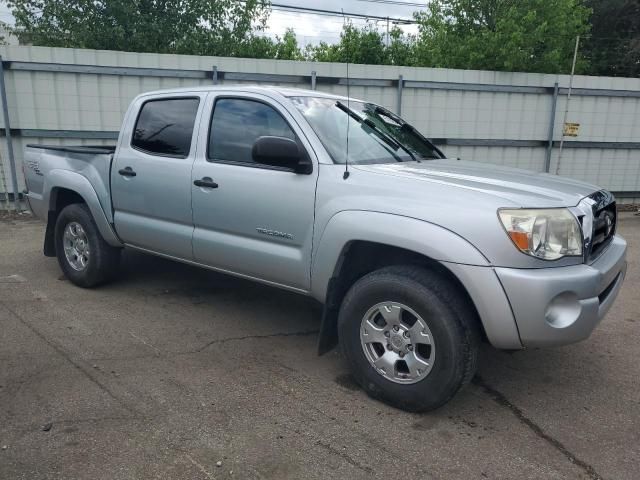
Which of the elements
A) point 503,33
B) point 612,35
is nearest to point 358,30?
point 503,33

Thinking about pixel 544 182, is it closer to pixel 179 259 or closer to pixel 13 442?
pixel 179 259

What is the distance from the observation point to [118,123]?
30.6 ft

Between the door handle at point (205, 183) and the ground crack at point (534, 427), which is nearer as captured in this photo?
the ground crack at point (534, 427)

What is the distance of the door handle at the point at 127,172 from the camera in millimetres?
4730

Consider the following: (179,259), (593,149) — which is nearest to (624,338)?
(179,259)

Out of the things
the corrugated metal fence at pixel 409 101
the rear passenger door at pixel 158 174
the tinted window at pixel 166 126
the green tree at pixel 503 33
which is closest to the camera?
the rear passenger door at pixel 158 174

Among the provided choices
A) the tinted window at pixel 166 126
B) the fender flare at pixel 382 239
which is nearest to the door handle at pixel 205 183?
the tinted window at pixel 166 126

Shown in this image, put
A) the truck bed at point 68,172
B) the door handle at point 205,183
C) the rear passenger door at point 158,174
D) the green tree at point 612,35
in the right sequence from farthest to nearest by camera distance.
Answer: the green tree at point 612,35
the truck bed at point 68,172
the rear passenger door at point 158,174
the door handle at point 205,183

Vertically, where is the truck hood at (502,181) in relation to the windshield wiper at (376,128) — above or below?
below

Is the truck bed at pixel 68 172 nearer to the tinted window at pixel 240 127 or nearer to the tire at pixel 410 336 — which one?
the tinted window at pixel 240 127

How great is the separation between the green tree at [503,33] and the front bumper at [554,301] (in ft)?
35.7

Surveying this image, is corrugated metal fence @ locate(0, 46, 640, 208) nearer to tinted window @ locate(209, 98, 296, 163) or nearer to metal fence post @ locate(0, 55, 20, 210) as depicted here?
metal fence post @ locate(0, 55, 20, 210)

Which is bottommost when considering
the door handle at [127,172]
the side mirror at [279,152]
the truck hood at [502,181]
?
the door handle at [127,172]

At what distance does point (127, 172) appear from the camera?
4.77 metres
